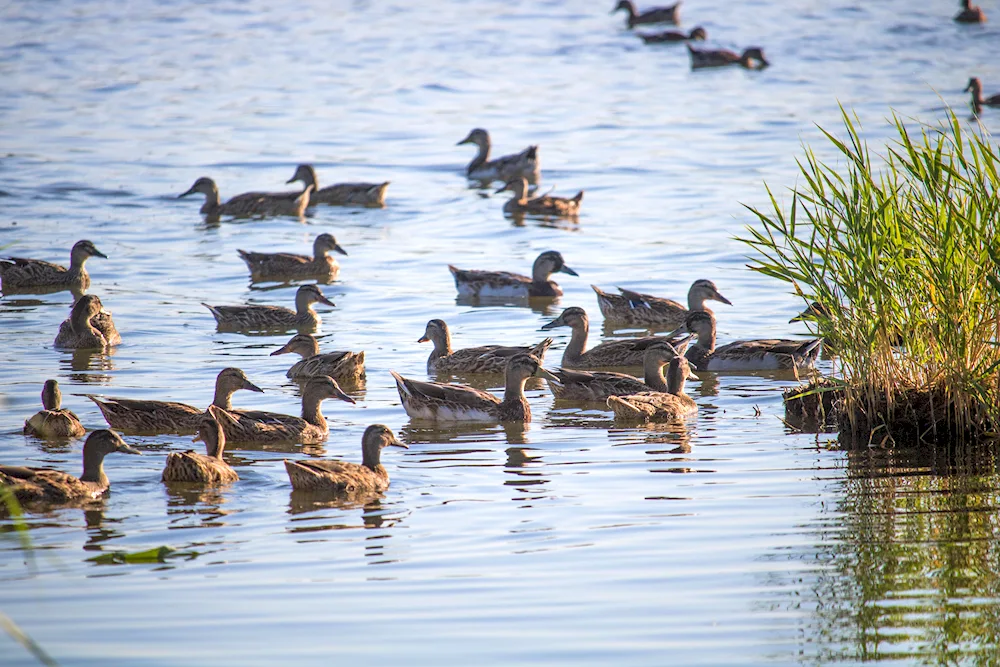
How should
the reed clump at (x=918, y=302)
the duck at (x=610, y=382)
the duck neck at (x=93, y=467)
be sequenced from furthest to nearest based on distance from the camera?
the duck at (x=610, y=382)
the reed clump at (x=918, y=302)
the duck neck at (x=93, y=467)

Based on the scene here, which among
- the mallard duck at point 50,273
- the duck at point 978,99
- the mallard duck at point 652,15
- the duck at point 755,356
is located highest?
the mallard duck at point 652,15

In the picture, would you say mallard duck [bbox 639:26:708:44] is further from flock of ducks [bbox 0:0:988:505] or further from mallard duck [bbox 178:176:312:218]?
flock of ducks [bbox 0:0:988:505]

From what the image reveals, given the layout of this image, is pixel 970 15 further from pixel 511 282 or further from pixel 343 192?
pixel 511 282

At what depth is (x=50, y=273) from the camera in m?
15.9

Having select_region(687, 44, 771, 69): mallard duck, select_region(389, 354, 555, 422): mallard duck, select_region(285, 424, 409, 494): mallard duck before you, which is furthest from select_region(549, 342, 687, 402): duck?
select_region(687, 44, 771, 69): mallard duck

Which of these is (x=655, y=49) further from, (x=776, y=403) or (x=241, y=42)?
(x=776, y=403)

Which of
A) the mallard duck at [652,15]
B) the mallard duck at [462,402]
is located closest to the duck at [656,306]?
the mallard duck at [462,402]

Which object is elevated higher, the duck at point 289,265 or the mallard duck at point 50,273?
the mallard duck at point 50,273

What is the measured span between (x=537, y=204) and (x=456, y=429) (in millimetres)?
11074

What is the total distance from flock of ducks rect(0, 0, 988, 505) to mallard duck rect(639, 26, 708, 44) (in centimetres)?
2275

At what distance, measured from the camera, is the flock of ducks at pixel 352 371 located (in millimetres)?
8055

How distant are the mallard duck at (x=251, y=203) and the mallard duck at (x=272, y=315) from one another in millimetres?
6717

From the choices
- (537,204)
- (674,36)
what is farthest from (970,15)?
(537,204)

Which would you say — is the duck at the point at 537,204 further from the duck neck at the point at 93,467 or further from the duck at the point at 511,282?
the duck neck at the point at 93,467
